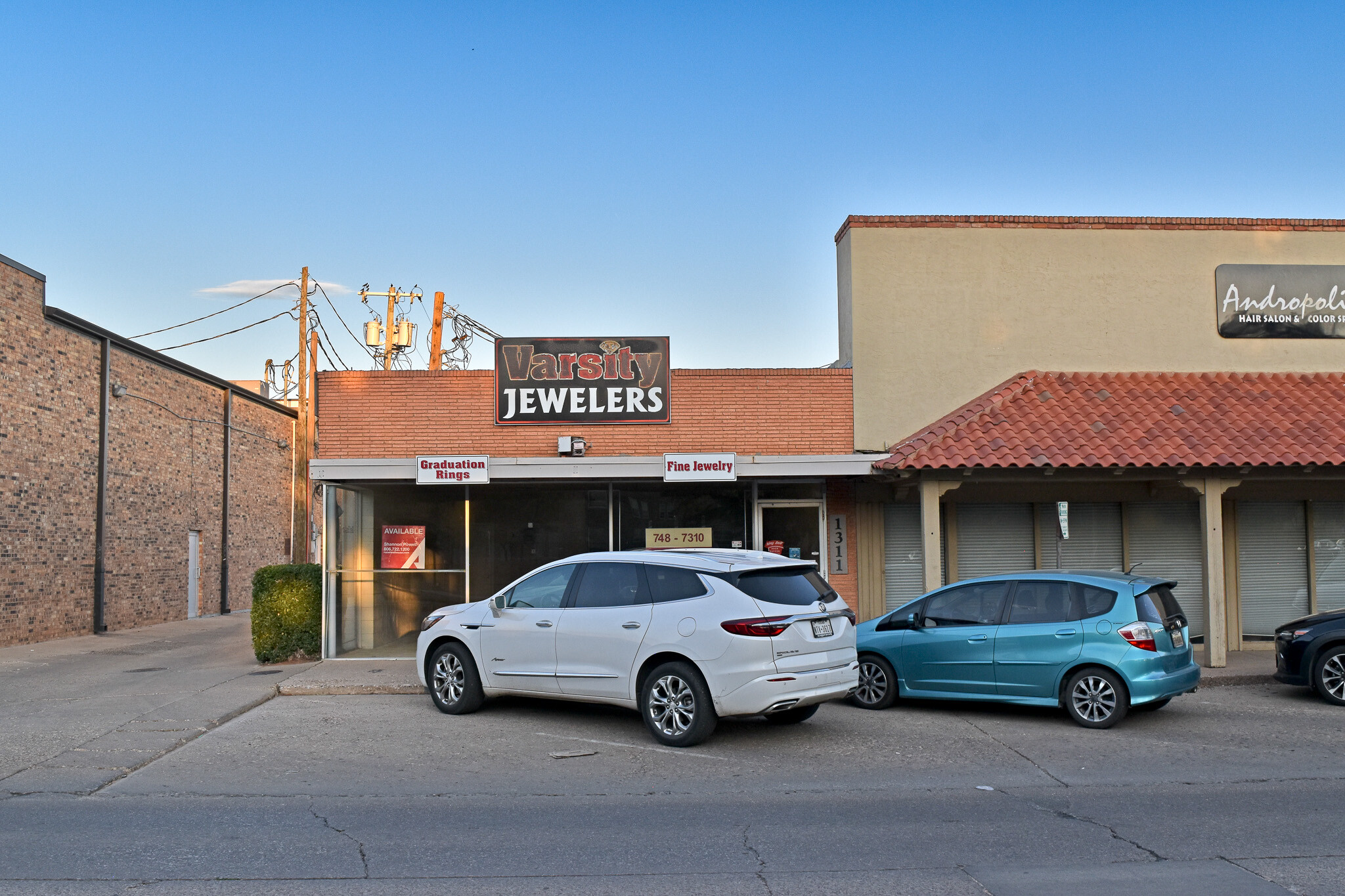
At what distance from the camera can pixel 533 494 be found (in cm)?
1653

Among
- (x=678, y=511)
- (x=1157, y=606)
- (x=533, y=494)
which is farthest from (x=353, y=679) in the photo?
(x=1157, y=606)

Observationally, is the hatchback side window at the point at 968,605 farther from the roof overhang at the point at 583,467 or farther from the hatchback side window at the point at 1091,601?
the roof overhang at the point at 583,467

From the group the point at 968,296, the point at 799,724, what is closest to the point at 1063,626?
the point at 799,724

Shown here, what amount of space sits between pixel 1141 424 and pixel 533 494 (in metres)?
8.65

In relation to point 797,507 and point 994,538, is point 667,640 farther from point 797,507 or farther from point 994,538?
point 994,538

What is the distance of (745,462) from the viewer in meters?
15.7

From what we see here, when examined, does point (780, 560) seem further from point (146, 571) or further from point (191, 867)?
point (146, 571)

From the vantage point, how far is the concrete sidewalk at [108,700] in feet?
31.1

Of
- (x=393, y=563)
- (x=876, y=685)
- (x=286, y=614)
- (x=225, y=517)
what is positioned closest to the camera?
(x=876, y=685)

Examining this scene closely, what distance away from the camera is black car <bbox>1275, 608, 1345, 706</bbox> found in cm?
1218

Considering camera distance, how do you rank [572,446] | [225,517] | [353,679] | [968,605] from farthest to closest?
[225,517] → [572,446] → [353,679] → [968,605]

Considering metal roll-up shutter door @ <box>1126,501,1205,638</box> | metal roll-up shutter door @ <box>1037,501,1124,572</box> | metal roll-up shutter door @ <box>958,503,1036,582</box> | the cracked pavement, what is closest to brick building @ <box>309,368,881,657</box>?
metal roll-up shutter door @ <box>958,503,1036,582</box>

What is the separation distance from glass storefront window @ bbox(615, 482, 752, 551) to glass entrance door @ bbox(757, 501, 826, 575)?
292 millimetres

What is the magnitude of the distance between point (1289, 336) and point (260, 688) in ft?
51.5
